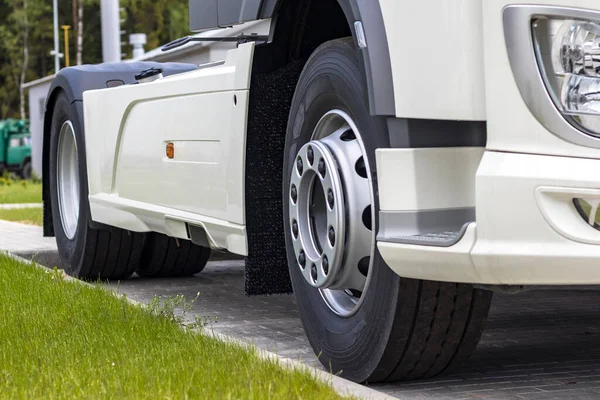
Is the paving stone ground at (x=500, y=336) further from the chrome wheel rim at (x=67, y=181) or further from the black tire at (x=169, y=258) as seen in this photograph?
the chrome wheel rim at (x=67, y=181)

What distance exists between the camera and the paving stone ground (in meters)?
4.12

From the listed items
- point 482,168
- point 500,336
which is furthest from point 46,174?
point 482,168

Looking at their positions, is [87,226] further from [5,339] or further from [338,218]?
[338,218]

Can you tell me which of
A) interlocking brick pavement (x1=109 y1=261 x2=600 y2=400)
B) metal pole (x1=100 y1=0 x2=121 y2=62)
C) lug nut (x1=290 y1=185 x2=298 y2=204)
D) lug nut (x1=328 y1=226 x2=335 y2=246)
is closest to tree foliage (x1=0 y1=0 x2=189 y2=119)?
metal pole (x1=100 y1=0 x2=121 y2=62)

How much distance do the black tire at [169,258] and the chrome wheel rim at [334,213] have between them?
11.8 ft

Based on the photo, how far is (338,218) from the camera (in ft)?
12.8

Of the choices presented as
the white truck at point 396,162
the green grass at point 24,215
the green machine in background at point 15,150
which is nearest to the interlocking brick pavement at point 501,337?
the white truck at point 396,162

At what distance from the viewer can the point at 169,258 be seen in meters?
7.92

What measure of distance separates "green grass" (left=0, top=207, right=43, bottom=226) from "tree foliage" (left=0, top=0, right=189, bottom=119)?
4662cm

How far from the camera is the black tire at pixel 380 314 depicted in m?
3.79

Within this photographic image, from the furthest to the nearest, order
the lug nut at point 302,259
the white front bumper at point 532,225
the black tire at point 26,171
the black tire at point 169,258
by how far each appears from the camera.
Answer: the black tire at point 26,171 < the black tire at point 169,258 < the lug nut at point 302,259 < the white front bumper at point 532,225

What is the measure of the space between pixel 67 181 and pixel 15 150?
35183mm

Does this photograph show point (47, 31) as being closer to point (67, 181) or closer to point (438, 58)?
point (67, 181)

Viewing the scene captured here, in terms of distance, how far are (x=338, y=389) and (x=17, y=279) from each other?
3.34 m
